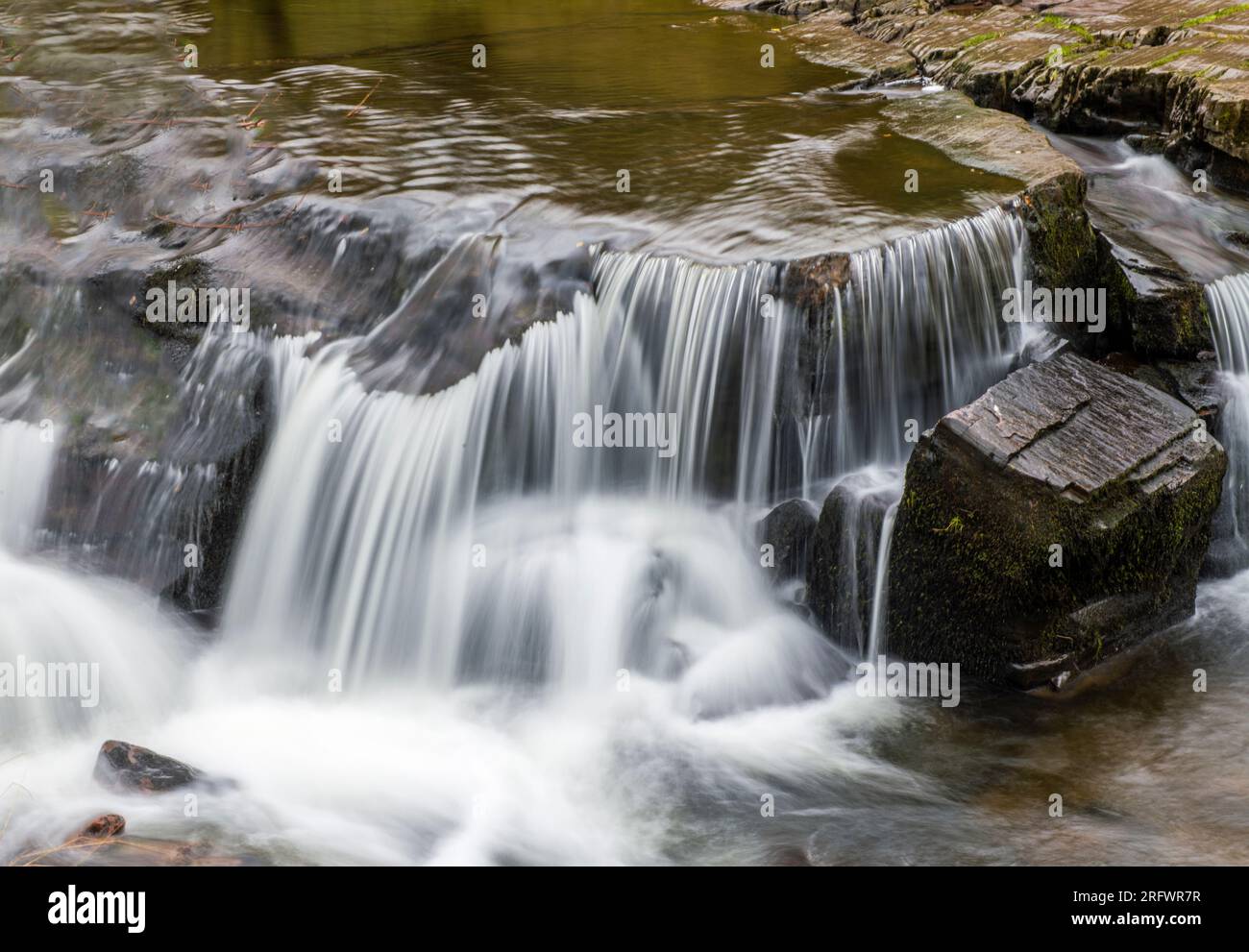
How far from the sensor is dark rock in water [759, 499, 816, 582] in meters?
6.87

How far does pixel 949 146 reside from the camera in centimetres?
911

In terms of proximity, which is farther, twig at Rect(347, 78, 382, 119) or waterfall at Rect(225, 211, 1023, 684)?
twig at Rect(347, 78, 382, 119)

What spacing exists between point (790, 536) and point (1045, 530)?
1472mm

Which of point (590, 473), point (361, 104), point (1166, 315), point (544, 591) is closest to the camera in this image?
point (544, 591)

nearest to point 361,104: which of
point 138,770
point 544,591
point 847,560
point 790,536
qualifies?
point 544,591

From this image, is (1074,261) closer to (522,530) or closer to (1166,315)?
(1166,315)

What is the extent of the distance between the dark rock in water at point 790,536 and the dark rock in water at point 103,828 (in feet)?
11.8

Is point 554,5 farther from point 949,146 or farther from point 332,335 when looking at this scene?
point 332,335

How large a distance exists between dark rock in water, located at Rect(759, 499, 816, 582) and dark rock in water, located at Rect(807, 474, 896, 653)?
7 cm

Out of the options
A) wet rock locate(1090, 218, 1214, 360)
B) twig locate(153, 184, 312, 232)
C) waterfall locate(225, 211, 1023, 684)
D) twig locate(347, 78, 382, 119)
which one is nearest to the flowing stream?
waterfall locate(225, 211, 1023, 684)

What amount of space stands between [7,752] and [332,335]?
Result: 9.98ft

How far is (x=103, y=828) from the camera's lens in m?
5.17

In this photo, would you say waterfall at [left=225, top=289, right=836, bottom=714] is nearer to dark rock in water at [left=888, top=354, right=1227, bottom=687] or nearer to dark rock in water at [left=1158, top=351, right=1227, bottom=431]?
dark rock in water at [left=888, top=354, right=1227, bottom=687]

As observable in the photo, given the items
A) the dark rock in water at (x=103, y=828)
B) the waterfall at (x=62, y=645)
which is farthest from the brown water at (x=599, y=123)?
the dark rock in water at (x=103, y=828)
